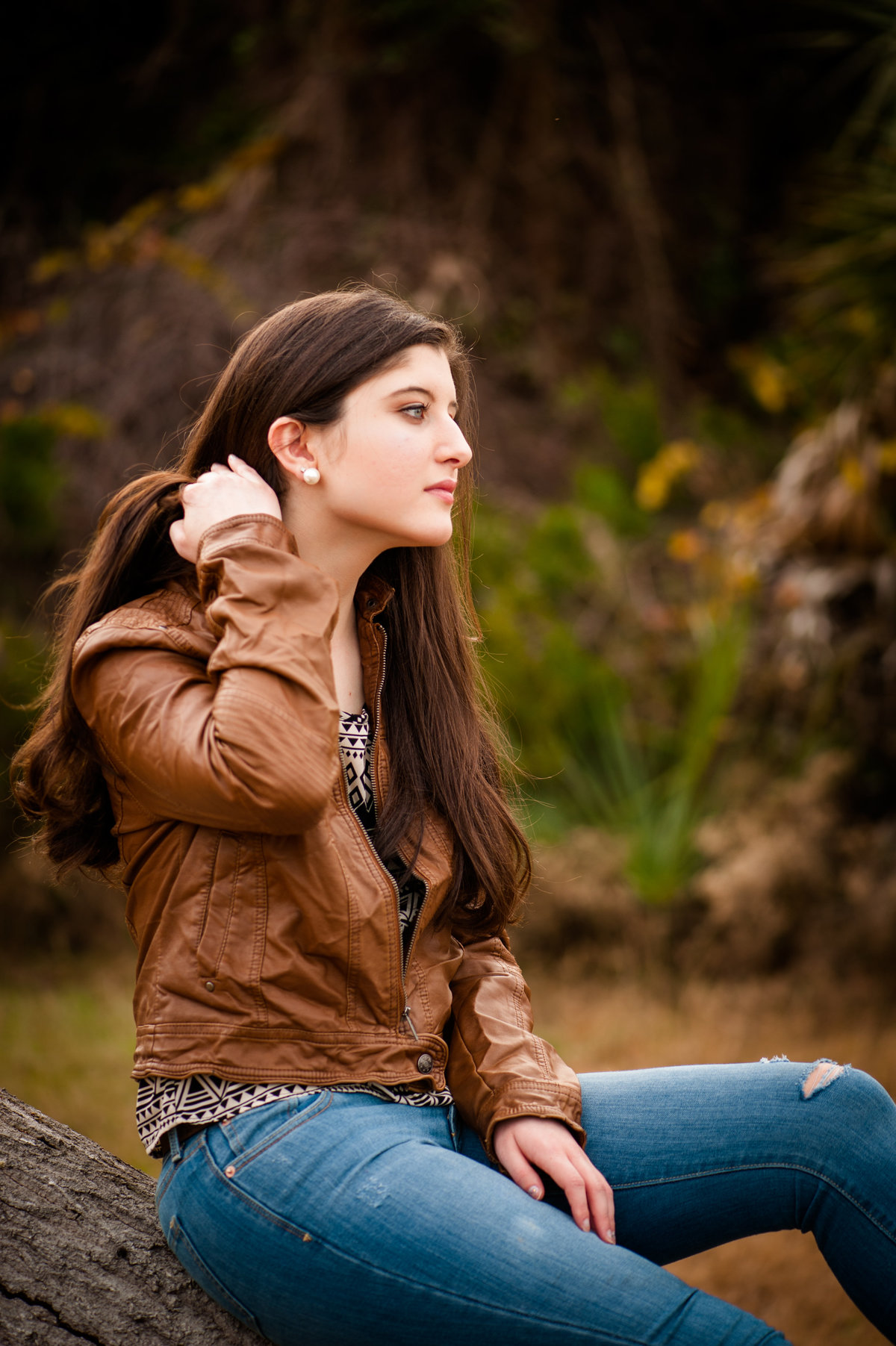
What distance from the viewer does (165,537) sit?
5.51ft

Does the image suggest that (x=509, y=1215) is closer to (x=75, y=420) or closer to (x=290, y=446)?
(x=290, y=446)

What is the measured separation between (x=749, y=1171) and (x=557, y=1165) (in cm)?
27

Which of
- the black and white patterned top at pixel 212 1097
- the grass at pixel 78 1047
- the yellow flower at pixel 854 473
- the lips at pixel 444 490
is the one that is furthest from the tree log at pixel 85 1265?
the yellow flower at pixel 854 473

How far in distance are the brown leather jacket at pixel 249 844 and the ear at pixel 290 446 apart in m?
0.14

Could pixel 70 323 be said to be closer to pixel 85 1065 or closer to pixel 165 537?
pixel 85 1065

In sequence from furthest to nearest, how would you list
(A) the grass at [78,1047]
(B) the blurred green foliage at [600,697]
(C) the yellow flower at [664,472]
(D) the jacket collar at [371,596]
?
(C) the yellow flower at [664,472] < (B) the blurred green foliage at [600,697] < (A) the grass at [78,1047] < (D) the jacket collar at [371,596]

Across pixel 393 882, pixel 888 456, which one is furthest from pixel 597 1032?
pixel 393 882

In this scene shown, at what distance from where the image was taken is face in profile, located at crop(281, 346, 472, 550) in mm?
1684

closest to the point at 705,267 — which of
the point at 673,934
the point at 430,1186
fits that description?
the point at 673,934

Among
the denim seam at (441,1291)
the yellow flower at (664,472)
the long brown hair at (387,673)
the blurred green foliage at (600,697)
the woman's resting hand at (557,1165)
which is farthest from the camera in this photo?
the yellow flower at (664,472)

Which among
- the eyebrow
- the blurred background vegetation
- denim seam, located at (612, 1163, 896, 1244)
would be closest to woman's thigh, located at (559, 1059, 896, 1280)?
denim seam, located at (612, 1163, 896, 1244)

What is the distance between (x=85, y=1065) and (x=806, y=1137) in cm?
325

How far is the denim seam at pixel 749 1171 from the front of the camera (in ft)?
4.85

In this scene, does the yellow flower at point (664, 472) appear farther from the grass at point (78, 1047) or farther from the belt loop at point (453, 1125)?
the belt loop at point (453, 1125)
